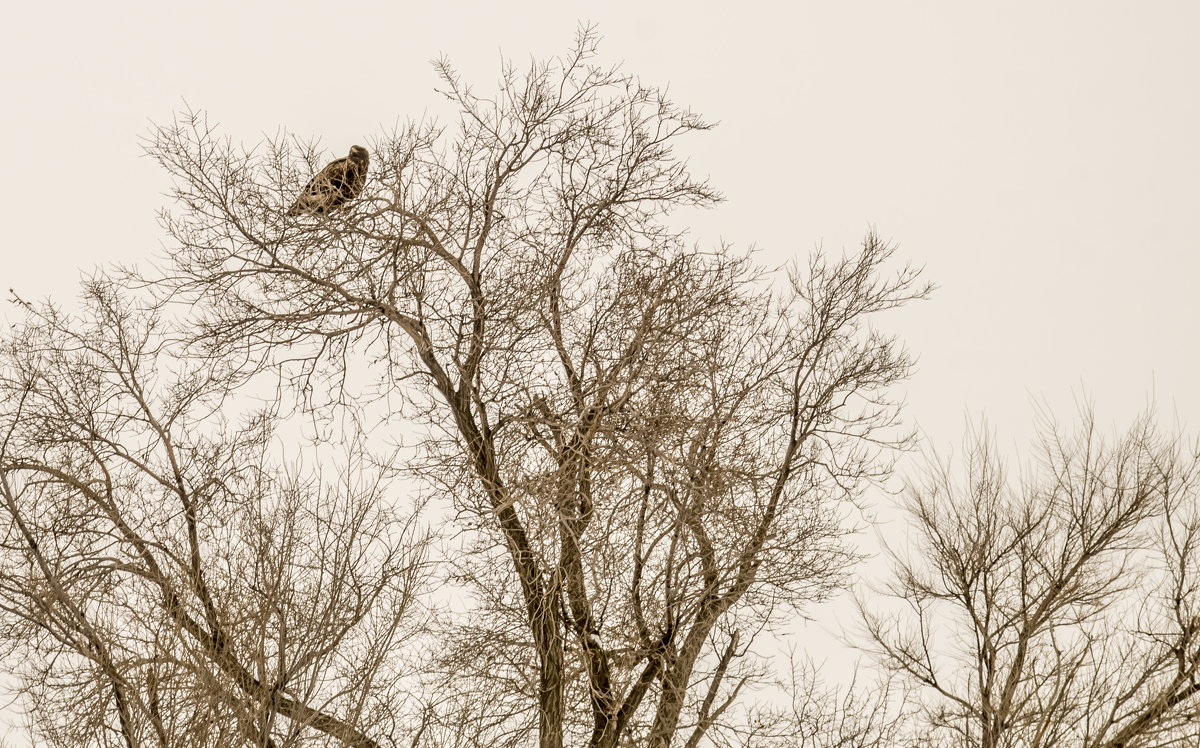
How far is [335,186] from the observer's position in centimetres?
930

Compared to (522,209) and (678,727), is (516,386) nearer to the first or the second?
(522,209)

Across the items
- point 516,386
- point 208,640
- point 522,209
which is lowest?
point 208,640

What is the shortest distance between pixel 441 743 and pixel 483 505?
1.88 meters

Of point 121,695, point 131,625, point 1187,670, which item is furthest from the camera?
point 1187,670

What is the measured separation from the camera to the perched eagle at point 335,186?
906 centimetres

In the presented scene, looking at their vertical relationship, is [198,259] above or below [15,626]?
above

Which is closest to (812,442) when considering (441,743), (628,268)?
(628,268)

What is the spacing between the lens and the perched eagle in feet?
29.7

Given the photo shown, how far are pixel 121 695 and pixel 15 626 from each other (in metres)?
3.22

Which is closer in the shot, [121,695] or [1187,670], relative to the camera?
[121,695]

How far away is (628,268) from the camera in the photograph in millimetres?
9938

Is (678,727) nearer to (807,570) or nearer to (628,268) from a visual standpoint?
(807,570)

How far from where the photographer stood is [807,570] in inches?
424

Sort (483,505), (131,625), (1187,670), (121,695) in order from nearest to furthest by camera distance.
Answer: (121,695)
(131,625)
(483,505)
(1187,670)
